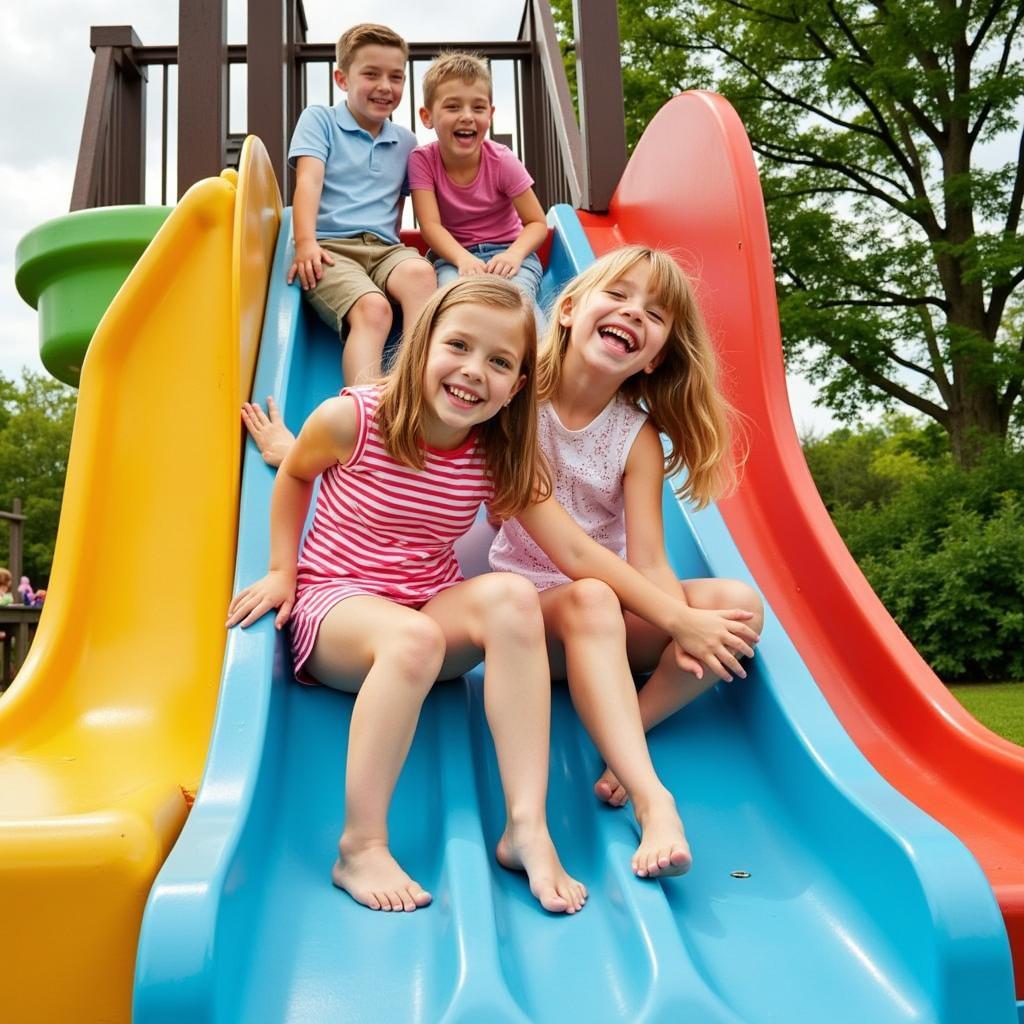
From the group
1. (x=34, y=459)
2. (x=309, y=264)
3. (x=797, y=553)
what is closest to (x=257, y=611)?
(x=797, y=553)

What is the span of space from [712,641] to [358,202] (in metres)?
2.03

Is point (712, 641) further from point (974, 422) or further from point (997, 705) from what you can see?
point (974, 422)

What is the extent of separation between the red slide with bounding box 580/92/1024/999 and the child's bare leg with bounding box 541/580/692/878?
0.42m

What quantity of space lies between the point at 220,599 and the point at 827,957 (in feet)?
3.99

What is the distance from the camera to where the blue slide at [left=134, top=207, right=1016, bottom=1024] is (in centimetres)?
127

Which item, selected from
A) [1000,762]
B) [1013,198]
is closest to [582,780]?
[1000,762]

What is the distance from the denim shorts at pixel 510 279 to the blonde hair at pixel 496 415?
1149mm

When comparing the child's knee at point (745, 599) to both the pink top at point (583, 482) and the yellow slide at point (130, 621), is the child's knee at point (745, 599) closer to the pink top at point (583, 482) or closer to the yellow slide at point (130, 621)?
the pink top at point (583, 482)

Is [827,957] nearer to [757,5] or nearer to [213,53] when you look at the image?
[213,53]

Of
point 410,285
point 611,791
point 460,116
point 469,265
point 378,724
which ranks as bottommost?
point 611,791

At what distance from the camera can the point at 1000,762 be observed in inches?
65.3

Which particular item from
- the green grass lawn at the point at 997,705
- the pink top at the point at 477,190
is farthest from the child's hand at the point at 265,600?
the green grass lawn at the point at 997,705

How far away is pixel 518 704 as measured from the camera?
1.64m

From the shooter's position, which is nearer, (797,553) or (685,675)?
(685,675)
